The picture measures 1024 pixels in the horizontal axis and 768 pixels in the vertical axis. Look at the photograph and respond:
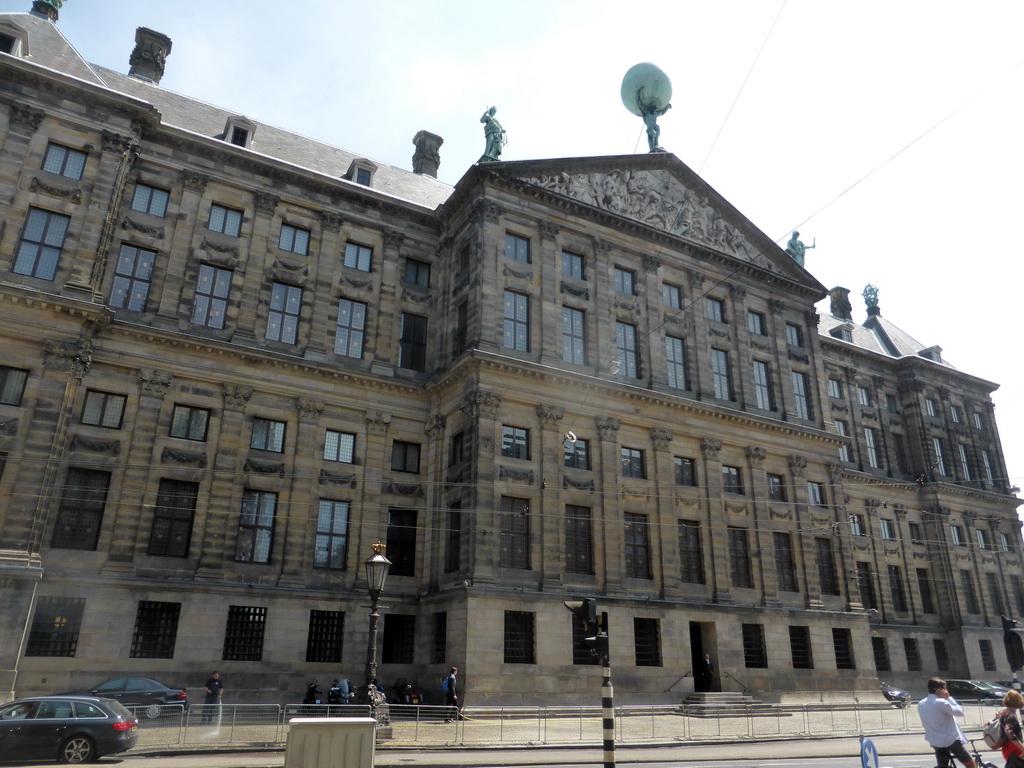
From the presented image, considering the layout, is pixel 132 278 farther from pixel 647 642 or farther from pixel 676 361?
pixel 647 642

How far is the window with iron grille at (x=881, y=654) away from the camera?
4878 cm

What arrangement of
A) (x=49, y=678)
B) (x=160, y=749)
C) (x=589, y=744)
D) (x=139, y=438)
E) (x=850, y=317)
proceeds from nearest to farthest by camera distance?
(x=160, y=749)
(x=589, y=744)
(x=49, y=678)
(x=139, y=438)
(x=850, y=317)

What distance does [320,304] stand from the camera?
35156mm

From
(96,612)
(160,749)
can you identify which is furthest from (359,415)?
(160,749)

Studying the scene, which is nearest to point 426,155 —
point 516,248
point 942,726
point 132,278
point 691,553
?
point 516,248

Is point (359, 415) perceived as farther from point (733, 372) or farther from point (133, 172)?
point (733, 372)

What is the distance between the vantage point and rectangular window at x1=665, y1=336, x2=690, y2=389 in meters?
39.6

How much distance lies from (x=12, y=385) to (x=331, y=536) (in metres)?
13.5

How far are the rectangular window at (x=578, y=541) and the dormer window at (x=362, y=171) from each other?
20176 millimetres

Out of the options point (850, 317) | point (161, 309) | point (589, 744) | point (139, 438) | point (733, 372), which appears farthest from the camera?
point (850, 317)

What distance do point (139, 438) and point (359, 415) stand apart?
927 cm

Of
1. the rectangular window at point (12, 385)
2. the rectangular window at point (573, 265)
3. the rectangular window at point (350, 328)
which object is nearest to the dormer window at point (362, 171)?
the rectangular window at point (350, 328)

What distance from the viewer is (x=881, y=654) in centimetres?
4922

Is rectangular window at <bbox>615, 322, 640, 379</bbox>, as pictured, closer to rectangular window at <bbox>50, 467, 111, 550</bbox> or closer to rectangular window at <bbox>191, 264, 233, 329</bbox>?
rectangular window at <bbox>191, 264, 233, 329</bbox>
